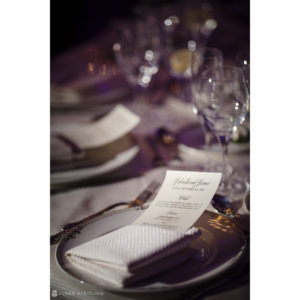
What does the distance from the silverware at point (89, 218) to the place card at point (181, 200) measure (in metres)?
0.08

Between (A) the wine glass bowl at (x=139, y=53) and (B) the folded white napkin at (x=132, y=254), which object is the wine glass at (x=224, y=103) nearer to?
(B) the folded white napkin at (x=132, y=254)

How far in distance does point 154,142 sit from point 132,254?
719mm

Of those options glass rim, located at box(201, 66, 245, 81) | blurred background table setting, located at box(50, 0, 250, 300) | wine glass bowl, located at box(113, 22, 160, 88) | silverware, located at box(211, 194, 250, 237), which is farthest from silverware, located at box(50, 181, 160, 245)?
wine glass bowl, located at box(113, 22, 160, 88)

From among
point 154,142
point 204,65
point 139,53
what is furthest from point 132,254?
point 139,53

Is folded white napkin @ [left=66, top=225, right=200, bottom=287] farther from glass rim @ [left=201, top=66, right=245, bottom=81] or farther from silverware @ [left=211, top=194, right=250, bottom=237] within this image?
glass rim @ [left=201, top=66, right=245, bottom=81]

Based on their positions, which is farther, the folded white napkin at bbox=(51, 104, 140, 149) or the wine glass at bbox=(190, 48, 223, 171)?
the folded white napkin at bbox=(51, 104, 140, 149)

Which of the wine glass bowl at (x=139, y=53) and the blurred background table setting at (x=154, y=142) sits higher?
the wine glass bowl at (x=139, y=53)

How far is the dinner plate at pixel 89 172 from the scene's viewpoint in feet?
3.13

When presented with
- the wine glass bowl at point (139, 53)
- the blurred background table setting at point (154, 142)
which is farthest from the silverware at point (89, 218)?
the wine glass bowl at point (139, 53)

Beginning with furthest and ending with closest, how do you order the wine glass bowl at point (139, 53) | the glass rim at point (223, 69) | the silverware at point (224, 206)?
the wine glass bowl at point (139, 53) → the glass rim at point (223, 69) → the silverware at point (224, 206)

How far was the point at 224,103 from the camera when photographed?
981 millimetres

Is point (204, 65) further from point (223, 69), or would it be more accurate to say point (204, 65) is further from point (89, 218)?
point (89, 218)

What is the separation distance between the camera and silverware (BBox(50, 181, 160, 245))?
65 centimetres

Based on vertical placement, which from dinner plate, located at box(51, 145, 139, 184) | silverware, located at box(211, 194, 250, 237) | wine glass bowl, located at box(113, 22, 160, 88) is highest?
wine glass bowl, located at box(113, 22, 160, 88)
